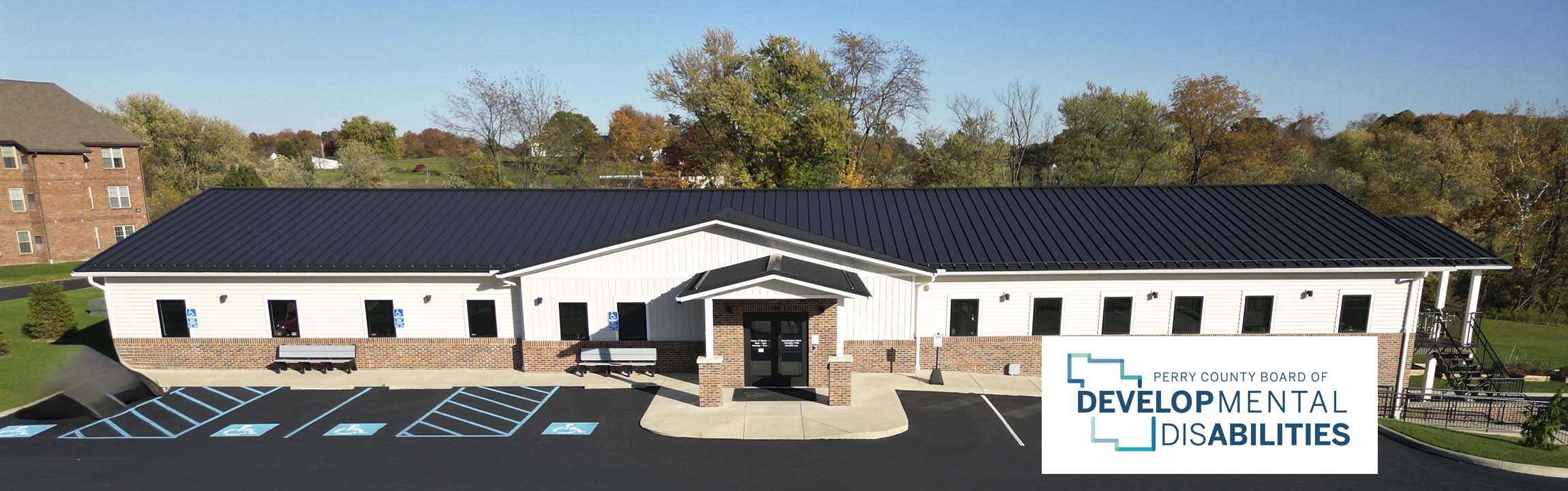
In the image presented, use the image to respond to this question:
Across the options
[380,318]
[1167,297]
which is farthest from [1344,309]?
[380,318]

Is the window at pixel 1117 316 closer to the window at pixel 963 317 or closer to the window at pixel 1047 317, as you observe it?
the window at pixel 1047 317

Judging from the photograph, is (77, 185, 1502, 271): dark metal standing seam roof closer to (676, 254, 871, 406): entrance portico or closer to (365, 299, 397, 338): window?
(365, 299, 397, 338): window

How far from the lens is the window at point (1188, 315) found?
1748 cm

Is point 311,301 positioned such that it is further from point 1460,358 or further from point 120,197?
point 120,197

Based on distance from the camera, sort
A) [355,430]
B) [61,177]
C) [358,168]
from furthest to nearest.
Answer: [358,168] < [61,177] < [355,430]

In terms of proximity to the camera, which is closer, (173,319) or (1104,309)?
(1104,309)

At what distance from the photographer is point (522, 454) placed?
1261 centimetres

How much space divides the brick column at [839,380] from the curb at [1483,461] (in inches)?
425

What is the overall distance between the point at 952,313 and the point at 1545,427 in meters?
11.1

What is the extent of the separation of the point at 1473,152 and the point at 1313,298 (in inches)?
1118

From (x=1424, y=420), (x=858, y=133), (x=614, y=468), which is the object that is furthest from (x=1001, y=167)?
(x=614, y=468)

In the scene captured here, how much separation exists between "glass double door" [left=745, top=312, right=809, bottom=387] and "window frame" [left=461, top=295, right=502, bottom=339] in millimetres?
6586

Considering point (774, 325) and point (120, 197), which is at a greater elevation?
point (120, 197)

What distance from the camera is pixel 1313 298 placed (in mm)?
17453
